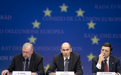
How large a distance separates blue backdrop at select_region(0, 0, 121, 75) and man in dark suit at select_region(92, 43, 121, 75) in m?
1.29

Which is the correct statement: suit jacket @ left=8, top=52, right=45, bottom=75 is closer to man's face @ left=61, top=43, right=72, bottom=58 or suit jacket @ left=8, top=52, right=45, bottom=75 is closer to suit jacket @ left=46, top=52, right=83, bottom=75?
suit jacket @ left=46, top=52, right=83, bottom=75

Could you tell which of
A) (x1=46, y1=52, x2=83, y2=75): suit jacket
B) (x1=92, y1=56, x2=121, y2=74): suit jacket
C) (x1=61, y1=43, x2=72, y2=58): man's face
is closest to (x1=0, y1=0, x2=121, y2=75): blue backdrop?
(x1=46, y1=52, x2=83, y2=75): suit jacket

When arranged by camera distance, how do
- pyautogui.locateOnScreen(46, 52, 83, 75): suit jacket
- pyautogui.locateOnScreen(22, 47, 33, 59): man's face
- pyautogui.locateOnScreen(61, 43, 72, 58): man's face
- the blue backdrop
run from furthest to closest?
the blue backdrop < pyautogui.locateOnScreen(46, 52, 83, 75): suit jacket < pyautogui.locateOnScreen(61, 43, 72, 58): man's face < pyautogui.locateOnScreen(22, 47, 33, 59): man's face

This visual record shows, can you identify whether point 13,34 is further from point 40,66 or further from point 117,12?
point 117,12

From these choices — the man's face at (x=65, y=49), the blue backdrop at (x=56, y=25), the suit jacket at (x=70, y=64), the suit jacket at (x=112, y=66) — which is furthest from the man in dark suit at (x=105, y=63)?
the blue backdrop at (x=56, y=25)

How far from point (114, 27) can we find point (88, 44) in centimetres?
87

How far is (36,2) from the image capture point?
532cm

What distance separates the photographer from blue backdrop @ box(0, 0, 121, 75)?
5.30 metres

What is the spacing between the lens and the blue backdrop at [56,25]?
5.30m

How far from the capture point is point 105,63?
13.3 feet

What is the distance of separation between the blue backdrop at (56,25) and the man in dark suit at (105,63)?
1.29 meters

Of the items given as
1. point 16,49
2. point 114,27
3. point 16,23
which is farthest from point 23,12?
point 114,27

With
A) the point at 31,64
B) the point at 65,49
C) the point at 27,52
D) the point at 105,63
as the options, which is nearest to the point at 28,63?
the point at 31,64

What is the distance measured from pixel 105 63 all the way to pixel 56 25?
1.91 meters
